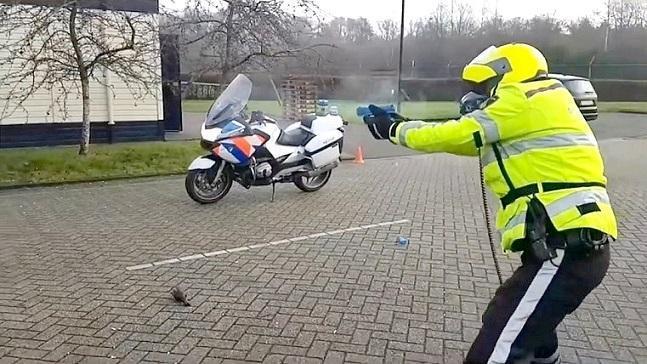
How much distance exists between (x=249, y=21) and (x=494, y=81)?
10.4 metres

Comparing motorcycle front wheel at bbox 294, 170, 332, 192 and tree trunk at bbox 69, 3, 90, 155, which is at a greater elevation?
tree trunk at bbox 69, 3, 90, 155

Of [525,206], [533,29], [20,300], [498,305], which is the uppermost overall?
[533,29]

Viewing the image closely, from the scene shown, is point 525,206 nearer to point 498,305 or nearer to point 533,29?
point 498,305

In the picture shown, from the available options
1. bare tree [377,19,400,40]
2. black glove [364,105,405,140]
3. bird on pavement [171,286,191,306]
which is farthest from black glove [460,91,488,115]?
bare tree [377,19,400,40]

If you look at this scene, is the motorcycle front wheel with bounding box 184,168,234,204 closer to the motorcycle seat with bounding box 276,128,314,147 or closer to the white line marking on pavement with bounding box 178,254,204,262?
the motorcycle seat with bounding box 276,128,314,147

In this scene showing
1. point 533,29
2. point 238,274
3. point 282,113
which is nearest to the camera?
point 238,274

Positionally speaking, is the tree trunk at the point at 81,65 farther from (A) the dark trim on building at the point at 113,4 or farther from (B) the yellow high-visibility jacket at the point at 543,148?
(B) the yellow high-visibility jacket at the point at 543,148

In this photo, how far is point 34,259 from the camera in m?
5.22

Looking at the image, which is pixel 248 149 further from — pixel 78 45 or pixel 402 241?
pixel 78 45

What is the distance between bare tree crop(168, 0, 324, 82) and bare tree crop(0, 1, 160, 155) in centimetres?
95

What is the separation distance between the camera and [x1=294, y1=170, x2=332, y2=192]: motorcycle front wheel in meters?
8.37

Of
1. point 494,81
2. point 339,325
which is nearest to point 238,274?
point 339,325

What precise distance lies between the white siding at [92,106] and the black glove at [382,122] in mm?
10896

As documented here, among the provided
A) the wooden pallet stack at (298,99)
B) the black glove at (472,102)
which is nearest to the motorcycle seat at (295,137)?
the black glove at (472,102)
